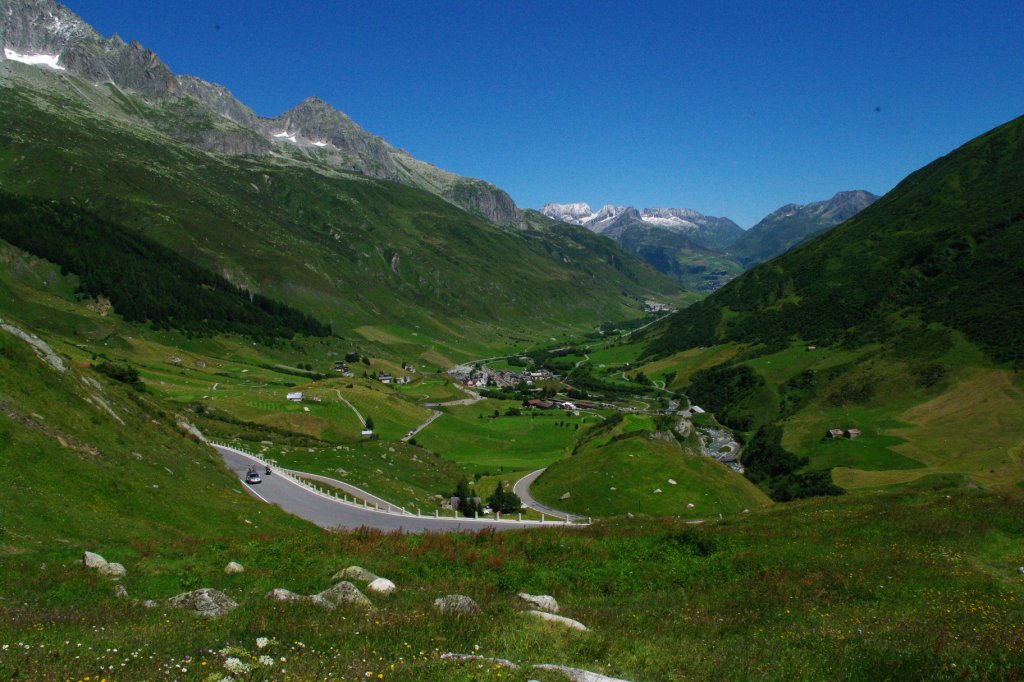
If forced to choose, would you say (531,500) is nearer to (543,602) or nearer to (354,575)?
(354,575)

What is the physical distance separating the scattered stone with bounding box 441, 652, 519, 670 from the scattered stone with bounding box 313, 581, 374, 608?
155 inches

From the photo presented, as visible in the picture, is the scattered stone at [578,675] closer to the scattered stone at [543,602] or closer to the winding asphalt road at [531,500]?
the scattered stone at [543,602]

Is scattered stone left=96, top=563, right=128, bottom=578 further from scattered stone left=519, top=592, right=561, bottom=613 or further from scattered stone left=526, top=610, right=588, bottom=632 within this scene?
scattered stone left=526, top=610, right=588, bottom=632

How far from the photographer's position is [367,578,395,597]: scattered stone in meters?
16.8

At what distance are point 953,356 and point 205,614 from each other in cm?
22423

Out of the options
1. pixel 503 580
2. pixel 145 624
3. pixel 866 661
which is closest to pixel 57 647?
pixel 145 624

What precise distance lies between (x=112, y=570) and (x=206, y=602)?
5808mm

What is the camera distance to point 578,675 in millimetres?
11078

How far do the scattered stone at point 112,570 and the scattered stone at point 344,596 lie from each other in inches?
285

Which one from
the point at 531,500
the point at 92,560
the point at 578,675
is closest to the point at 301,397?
the point at 531,500

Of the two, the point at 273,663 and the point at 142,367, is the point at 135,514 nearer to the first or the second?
the point at 273,663

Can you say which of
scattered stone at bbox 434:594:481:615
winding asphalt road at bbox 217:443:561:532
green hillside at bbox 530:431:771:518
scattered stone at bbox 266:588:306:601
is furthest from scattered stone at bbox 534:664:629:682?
green hillside at bbox 530:431:771:518

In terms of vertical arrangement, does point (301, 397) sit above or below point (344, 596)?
above

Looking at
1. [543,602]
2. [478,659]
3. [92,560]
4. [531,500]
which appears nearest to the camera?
[478,659]
